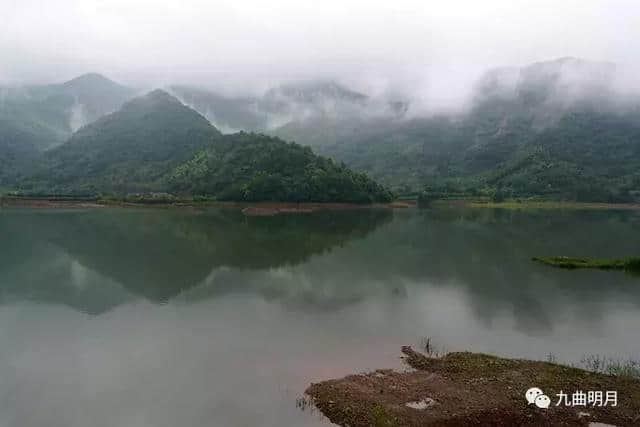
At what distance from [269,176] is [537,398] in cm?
6826

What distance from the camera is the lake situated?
11078 millimetres

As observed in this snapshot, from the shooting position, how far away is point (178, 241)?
1416 inches

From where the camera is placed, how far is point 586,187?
95.1 meters

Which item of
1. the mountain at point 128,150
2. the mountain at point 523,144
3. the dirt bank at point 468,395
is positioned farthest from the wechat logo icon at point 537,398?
the mountain at point 523,144

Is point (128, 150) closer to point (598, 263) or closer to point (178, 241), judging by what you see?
point (178, 241)

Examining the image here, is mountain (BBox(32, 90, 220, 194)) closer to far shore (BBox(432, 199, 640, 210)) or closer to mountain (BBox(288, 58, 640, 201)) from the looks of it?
mountain (BBox(288, 58, 640, 201))

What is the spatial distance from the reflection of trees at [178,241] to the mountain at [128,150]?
3794 cm

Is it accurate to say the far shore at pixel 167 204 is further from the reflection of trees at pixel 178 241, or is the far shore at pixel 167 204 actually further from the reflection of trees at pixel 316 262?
the reflection of trees at pixel 316 262

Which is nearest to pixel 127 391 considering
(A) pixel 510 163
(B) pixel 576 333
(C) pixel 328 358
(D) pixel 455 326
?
(C) pixel 328 358

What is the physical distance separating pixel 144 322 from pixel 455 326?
10.4 meters

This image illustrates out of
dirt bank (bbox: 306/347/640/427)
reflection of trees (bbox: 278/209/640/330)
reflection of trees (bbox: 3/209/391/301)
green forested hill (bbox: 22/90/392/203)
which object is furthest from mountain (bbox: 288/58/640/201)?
dirt bank (bbox: 306/347/640/427)

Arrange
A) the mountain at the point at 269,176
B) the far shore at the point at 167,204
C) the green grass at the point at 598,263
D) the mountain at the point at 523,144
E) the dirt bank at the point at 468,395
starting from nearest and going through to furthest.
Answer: the dirt bank at the point at 468,395 < the green grass at the point at 598,263 < the far shore at the point at 167,204 < the mountain at the point at 269,176 < the mountain at the point at 523,144

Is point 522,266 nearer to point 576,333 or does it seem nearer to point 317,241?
point 576,333

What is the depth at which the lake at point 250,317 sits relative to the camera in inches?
436
